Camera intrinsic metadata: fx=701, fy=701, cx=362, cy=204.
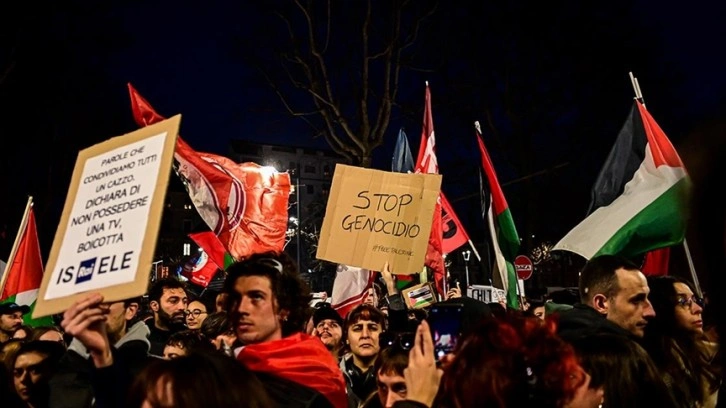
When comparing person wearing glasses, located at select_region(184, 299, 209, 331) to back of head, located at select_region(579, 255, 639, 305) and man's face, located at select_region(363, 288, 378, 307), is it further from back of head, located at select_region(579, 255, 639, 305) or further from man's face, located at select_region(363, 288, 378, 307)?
back of head, located at select_region(579, 255, 639, 305)

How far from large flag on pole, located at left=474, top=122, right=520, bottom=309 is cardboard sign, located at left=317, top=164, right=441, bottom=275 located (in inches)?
82.6

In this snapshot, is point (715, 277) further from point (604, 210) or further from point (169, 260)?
point (169, 260)

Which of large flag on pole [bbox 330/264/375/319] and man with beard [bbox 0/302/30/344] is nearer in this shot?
man with beard [bbox 0/302/30/344]

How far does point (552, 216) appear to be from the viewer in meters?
29.5

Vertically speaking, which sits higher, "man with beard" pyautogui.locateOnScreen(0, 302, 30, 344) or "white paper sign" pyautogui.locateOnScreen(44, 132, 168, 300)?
"man with beard" pyautogui.locateOnScreen(0, 302, 30, 344)

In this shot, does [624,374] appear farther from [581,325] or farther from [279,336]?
[279,336]

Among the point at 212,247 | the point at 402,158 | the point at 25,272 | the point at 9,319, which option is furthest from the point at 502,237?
the point at 25,272

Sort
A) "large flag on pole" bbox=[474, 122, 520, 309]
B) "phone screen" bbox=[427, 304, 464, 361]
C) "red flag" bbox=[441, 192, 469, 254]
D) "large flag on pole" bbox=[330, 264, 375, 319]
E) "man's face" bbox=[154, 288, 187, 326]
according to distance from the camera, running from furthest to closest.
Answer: "red flag" bbox=[441, 192, 469, 254] < "large flag on pole" bbox=[330, 264, 375, 319] < "large flag on pole" bbox=[474, 122, 520, 309] < "man's face" bbox=[154, 288, 187, 326] < "phone screen" bbox=[427, 304, 464, 361]

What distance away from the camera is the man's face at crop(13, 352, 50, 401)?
4871 mm

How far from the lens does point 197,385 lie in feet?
7.63

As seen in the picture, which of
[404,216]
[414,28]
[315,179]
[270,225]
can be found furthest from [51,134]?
[315,179]

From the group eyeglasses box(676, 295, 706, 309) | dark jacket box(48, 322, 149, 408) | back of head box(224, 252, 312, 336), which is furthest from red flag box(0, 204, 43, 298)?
eyeglasses box(676, 295, 706, 309)

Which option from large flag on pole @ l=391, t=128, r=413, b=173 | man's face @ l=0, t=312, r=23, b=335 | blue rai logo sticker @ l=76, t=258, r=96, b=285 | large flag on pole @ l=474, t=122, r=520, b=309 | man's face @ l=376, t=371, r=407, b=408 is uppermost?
large flag on pole @ l=391, t=128, r=413, b=173

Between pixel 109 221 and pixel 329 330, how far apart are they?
13.5ft
